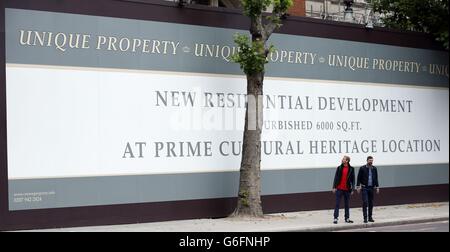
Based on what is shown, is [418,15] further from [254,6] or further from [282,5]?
[254,6]

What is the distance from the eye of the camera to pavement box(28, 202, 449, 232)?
61.7 ft

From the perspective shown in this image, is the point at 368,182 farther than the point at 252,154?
Yes

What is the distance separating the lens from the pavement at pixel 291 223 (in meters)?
18.8

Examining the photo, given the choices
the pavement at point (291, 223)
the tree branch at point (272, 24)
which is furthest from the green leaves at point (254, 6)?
the pavement at point (291, 223)

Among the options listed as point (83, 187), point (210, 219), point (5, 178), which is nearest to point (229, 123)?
point (210, 219)

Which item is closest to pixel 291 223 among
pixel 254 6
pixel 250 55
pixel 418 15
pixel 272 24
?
pixel 250 55

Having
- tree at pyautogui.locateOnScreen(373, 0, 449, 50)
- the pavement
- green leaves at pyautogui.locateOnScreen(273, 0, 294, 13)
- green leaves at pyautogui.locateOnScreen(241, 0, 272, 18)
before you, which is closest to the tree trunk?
the pavement

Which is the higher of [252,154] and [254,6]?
[254,6]

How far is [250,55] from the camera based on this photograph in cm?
2017

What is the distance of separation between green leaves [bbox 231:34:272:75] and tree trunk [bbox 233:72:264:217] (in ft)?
1.33

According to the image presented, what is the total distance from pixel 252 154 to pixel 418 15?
33.8ft

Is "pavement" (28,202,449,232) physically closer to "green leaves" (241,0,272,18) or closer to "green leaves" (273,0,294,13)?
"green leaves" (241,0,272,18)

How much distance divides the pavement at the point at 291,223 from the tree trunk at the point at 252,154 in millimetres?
406

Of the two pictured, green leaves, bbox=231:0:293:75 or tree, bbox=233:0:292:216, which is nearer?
green leaves, bbox=231:0:293:75
